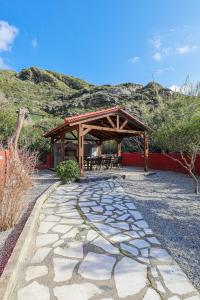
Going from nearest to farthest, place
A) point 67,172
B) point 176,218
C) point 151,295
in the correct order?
point 151,295 → point 176,218 → point 67,172

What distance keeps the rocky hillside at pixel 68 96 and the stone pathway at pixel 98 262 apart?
76.4ft

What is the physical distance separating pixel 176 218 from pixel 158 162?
10512 millimetres

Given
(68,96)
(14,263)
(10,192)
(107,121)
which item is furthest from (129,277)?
(68,96)

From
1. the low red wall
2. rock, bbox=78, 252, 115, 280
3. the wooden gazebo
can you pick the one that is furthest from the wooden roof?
rock, bbox=78, 252, 115, 280

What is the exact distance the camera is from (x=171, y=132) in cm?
828

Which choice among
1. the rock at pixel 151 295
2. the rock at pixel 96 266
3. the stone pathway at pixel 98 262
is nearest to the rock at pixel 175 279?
the stone pathway at pixel 98 262

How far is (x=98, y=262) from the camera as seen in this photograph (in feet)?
10.1

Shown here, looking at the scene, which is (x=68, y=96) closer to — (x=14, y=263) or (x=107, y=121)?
(x=107, y=121)

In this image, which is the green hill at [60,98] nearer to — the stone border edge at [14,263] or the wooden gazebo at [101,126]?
the wooden gazebo at [101,126]

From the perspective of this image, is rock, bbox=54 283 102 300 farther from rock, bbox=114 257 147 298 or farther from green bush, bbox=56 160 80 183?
green bush, bbox=56 160 80 183

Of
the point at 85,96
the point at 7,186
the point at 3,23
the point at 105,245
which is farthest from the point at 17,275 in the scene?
the point at 85,96

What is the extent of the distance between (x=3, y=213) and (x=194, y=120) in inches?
261

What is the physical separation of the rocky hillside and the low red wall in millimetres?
10470

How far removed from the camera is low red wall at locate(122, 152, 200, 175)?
13234mm
